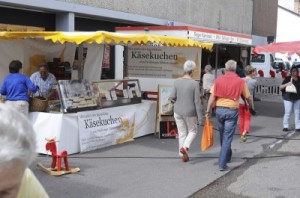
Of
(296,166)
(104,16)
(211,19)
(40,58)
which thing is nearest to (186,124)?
(296,166)

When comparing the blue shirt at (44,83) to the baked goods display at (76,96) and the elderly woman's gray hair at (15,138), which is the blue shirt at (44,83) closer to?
the baked goods display at (76,96)

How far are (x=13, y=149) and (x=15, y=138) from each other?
0.10 ft

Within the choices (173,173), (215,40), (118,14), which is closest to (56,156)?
(173,173)

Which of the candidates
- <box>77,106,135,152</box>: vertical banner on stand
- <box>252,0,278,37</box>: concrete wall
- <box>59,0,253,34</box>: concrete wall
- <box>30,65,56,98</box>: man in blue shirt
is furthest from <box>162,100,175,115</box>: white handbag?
<box>252,0,278,37</box>: concrete wall

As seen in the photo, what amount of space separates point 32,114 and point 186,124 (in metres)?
2.76

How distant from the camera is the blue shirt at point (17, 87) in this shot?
801cm

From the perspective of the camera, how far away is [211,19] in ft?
83.4

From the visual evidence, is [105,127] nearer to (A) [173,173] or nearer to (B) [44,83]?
(B) [44,83]

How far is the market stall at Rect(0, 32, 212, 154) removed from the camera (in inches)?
314

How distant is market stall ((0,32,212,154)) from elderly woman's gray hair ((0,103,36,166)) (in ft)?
21.1

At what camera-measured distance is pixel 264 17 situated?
3584 cm

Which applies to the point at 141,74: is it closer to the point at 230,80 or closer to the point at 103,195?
the point at 230,80

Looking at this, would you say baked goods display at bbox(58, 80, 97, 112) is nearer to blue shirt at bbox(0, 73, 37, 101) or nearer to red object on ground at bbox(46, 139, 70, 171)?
blue shirt at bbox(0, 73, 37, 101)

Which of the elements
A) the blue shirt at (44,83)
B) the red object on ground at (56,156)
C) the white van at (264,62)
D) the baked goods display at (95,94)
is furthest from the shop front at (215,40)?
the red object on ground at (56,156)
